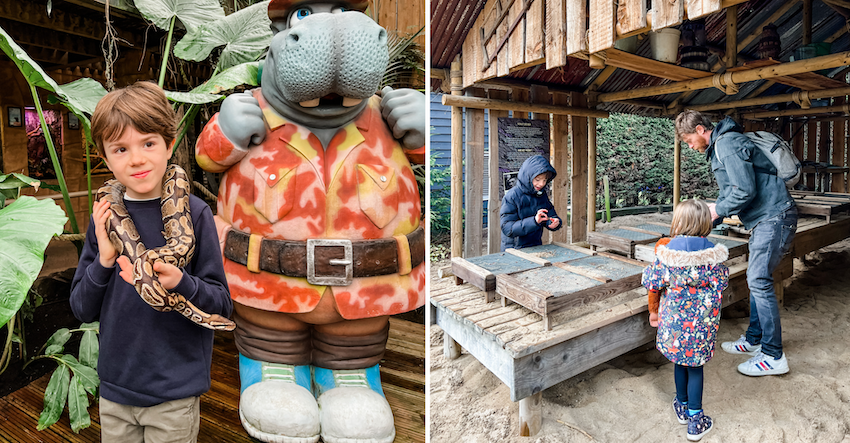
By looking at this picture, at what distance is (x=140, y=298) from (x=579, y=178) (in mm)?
3762

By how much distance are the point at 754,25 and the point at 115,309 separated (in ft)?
15.5

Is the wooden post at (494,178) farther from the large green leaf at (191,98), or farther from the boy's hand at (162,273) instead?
the boy's hand at (162,273)

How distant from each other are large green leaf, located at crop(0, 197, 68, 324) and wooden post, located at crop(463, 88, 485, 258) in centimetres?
260

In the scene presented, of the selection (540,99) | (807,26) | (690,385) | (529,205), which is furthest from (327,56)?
(807,26)

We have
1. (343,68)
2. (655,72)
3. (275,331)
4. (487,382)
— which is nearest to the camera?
(343,68)

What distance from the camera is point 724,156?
230 cm

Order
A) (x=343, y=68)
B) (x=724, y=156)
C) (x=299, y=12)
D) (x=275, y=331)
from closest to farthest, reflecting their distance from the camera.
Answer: (x=343, y=68) → (x=299, y=12) → (x=275, y=331) → (x=724, y=156)

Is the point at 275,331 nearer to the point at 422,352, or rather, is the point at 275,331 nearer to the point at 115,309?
the point at 115,309

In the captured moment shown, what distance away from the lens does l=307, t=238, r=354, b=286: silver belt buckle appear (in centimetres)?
135

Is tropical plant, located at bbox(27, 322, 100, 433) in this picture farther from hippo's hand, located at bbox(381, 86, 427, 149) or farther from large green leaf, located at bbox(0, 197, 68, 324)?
hippo's hand, located at bbox(381, 86, 427, 149)

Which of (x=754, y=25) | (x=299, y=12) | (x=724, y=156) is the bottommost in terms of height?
(x=724, y=156)

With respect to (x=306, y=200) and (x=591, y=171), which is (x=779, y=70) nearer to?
(x=591, y=171)

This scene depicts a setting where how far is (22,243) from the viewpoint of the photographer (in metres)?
0.96

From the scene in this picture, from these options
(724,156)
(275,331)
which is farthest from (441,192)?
(275,331)
